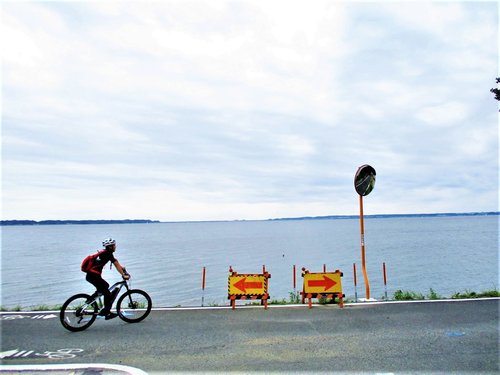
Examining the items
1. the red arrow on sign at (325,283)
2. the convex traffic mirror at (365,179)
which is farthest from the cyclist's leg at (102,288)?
the convex traffic mirror at (365,179)

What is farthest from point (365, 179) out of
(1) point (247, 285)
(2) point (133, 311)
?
(2) point (133, 311)

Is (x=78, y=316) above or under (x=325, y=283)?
under

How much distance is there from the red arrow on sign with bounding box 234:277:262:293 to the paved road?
780 millimetres

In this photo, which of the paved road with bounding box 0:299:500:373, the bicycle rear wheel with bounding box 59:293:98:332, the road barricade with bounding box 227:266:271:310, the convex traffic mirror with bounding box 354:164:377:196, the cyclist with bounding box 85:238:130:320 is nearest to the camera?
the paved road with bounding box 0:299:500:373

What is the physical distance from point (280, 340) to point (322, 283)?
12.7 ft

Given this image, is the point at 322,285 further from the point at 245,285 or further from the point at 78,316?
the point at 78,316

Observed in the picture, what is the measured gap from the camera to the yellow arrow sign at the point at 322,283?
36.8 ft

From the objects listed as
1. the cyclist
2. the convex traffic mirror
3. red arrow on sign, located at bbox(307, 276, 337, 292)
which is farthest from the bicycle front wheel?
the convex traffic mirror

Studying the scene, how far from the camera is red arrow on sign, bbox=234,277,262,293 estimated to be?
36.8 feet

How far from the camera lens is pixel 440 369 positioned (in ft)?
20.0

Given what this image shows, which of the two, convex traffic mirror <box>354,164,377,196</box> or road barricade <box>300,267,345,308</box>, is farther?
convex traffic mirror <box>354,164,377,196</box>

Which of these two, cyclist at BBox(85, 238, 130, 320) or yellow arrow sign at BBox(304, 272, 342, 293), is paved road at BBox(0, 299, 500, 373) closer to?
cyclist at BBox(85, 238, 130, 320)

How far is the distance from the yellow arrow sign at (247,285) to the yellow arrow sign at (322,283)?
128 cm

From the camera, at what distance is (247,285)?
11234mm
